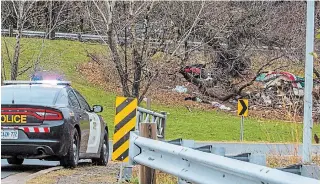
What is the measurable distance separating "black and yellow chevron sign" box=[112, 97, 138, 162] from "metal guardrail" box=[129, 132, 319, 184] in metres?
1.94

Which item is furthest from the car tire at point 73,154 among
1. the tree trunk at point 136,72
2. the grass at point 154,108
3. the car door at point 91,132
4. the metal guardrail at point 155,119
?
the grass at point 154,108

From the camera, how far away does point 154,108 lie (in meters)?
39.1

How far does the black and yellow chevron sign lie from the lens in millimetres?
9648

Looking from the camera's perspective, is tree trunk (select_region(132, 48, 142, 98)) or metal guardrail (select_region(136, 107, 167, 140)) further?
tree trunk (select_region(132, 48, 142, 98))

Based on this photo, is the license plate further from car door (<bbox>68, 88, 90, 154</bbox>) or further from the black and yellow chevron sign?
the black and yellow chevron sign

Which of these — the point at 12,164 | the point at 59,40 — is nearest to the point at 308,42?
the point at 12,164

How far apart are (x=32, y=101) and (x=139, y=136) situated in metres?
4.46

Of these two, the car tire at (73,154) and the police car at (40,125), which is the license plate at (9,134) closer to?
the police car at (40,125)

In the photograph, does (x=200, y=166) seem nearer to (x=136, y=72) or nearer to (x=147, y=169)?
(x=147, y=169)

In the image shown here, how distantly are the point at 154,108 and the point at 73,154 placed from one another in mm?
27452

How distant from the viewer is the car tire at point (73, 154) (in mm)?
11500

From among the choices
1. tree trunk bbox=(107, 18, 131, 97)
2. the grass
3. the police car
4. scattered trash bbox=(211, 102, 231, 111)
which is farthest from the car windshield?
scattered trash bbox=(211, 102, 231, 111)

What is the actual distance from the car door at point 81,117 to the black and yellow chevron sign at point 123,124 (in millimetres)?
2263

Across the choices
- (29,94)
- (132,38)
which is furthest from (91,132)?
(132,38)
